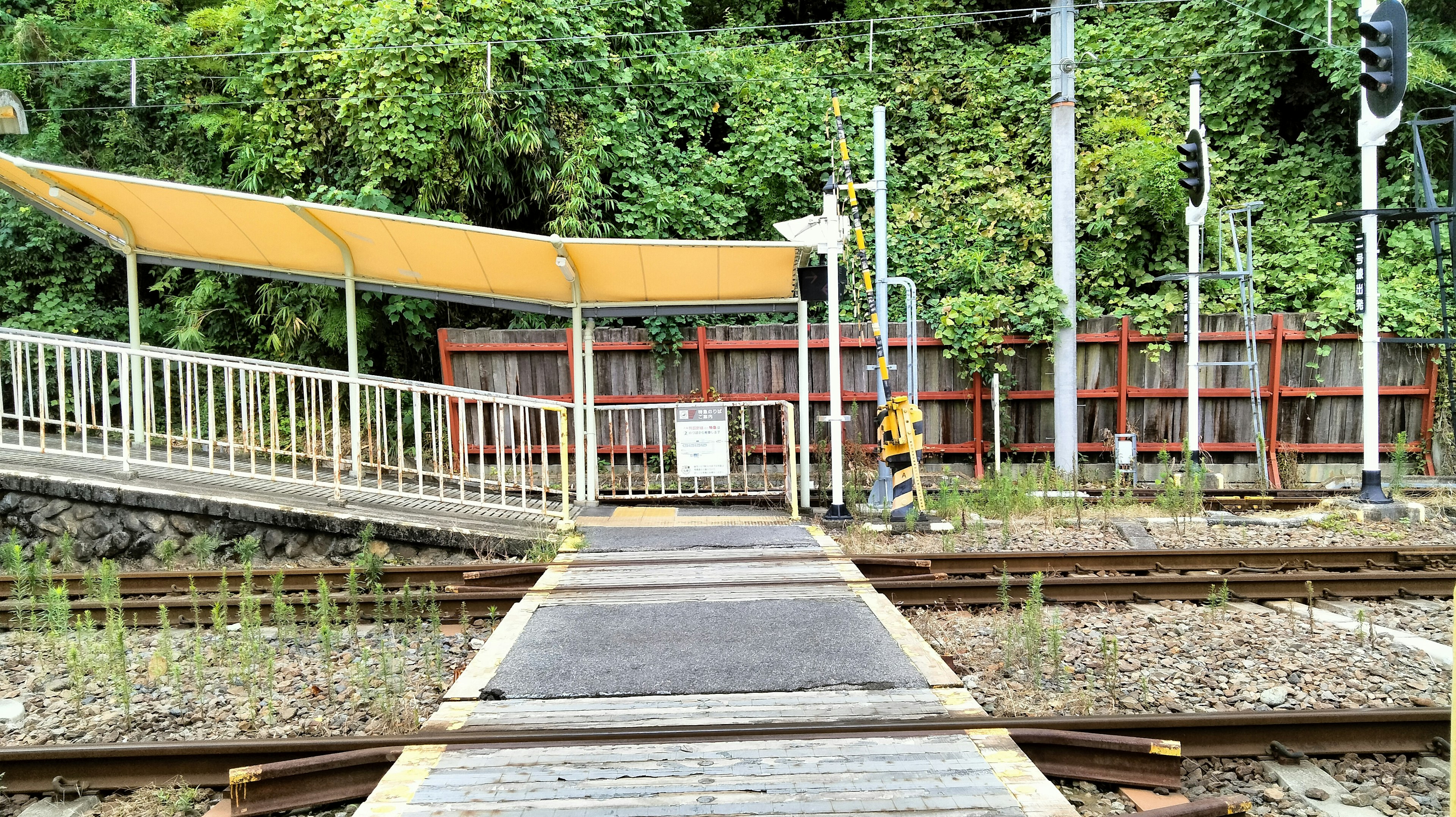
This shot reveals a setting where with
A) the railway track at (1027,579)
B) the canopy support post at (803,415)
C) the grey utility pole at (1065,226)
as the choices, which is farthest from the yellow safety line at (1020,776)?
the grey utility pole at (1065,226)

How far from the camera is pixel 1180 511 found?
9555 millimetres

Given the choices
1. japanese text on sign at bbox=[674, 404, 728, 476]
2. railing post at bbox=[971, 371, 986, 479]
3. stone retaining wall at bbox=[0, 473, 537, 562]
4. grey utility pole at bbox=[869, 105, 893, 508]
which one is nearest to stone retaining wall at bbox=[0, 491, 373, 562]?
stone retaining wall at bbox=[0, 473, 537, 562]

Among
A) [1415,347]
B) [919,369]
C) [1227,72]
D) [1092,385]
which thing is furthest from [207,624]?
[1227,72]

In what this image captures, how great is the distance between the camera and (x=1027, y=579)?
7055mm

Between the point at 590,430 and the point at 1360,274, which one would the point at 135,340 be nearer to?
the point at 590,430

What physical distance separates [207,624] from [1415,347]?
14.5m

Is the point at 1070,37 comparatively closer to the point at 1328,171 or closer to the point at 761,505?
the point at 1328,171

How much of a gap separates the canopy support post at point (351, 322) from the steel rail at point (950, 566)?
56.2 inches

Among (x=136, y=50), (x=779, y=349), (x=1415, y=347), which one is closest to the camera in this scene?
(x=1415, y=347)

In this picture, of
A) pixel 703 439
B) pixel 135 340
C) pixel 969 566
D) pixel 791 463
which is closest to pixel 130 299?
pixel 135 340

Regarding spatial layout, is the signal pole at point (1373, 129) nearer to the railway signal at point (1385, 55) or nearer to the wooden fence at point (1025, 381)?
the railway signal at point (1385, 55)

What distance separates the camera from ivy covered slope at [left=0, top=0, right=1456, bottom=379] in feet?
44.5

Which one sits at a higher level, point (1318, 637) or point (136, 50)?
point (136, 50)

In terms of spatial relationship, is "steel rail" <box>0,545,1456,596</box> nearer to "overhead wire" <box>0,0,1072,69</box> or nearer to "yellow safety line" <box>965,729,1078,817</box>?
"yellow safety line" <box>965,729,1078,817</box>
